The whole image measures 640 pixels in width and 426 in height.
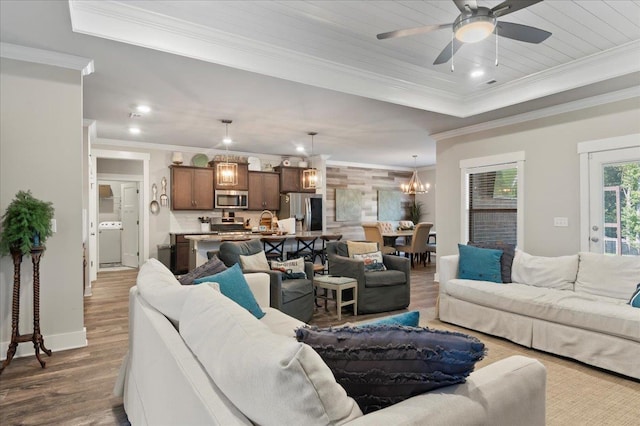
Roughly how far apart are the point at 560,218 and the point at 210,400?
4.97 m

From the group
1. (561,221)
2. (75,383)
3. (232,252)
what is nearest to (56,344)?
(75,383)

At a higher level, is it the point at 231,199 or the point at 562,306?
the point at 231,199

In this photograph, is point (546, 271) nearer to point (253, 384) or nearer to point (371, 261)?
point (371, 261)

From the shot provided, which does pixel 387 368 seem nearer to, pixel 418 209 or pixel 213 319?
pixel 213 319

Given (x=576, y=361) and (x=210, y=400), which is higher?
(x=210, y=400)

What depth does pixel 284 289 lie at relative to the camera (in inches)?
144

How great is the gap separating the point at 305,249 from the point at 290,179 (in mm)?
2596

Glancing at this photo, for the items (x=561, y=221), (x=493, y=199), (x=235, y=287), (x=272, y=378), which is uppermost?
(x=493, y=199)

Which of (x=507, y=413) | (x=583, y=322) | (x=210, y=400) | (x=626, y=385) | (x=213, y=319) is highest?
(x=213, y=319)

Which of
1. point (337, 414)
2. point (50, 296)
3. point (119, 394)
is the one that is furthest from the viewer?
point (50, 296)

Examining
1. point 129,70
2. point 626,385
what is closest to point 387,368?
point 626,385

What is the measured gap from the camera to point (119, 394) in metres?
2.32

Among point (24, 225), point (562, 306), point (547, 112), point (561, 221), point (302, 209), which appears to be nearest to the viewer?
point (24, 225)

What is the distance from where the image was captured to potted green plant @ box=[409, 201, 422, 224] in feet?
36.6
